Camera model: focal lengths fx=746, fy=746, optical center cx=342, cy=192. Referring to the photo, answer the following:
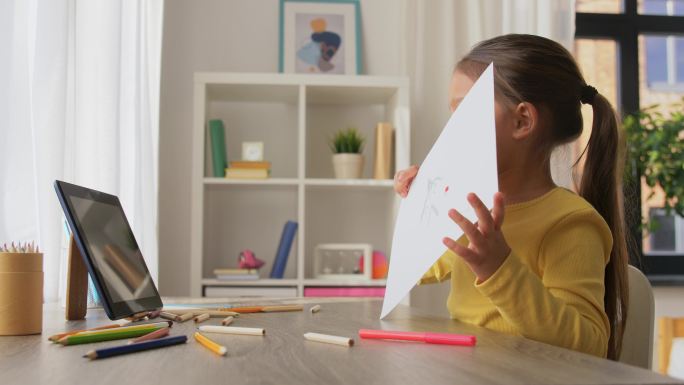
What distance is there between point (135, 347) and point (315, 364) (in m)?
0.19

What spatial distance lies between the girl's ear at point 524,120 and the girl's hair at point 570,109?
→ 14 millimetres

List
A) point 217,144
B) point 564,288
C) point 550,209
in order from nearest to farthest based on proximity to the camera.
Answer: point 564,288, point 550,209, point 217,144

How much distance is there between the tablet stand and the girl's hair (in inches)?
27.4

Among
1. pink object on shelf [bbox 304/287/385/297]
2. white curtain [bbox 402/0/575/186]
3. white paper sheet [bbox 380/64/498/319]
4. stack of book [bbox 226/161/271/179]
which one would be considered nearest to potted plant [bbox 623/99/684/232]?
white curtain [bbox 402/0/575/186]

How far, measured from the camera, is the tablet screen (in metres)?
0.96

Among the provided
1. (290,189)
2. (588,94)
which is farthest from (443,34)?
(588,94)

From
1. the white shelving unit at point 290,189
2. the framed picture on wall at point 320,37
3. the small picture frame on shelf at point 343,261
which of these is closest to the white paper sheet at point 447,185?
the small picture frame on shelf at point 343,261

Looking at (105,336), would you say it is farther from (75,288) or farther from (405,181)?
(405,181)

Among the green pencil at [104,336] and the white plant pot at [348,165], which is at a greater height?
the white plant pot at [348,165]

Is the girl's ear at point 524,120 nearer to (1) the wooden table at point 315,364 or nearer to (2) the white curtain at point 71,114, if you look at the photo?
(1) the wooden table at point 315,364

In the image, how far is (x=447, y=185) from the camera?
2.80 feet

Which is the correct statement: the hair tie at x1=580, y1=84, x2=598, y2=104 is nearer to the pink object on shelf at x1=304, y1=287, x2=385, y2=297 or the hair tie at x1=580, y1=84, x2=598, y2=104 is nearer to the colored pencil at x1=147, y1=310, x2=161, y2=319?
the colored pencil at x1=147, y1=310, x2=161, y2=319

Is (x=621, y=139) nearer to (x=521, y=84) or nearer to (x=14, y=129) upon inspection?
(x=521, y=84)

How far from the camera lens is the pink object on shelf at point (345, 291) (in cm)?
265
